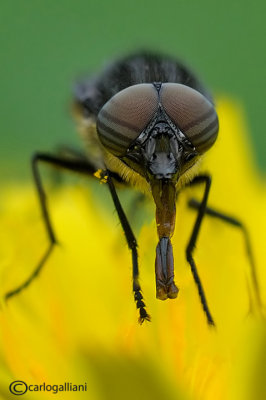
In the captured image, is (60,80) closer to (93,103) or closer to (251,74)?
(251,74)

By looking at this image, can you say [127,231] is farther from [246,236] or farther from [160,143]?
[246,236]

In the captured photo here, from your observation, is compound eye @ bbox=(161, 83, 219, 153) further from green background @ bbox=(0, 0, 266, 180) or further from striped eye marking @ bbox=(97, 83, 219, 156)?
green background @ bbox=(0, 0, 266, 180)

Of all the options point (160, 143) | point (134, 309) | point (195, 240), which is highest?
point (160, 143)

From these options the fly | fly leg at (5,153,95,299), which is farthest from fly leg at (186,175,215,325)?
fly leg at (5,153,95,299)

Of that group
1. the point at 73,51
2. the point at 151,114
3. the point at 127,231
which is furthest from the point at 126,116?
the point at 73,51

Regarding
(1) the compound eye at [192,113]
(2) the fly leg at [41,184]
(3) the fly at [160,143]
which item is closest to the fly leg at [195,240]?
(3) the fly at [160,143]
